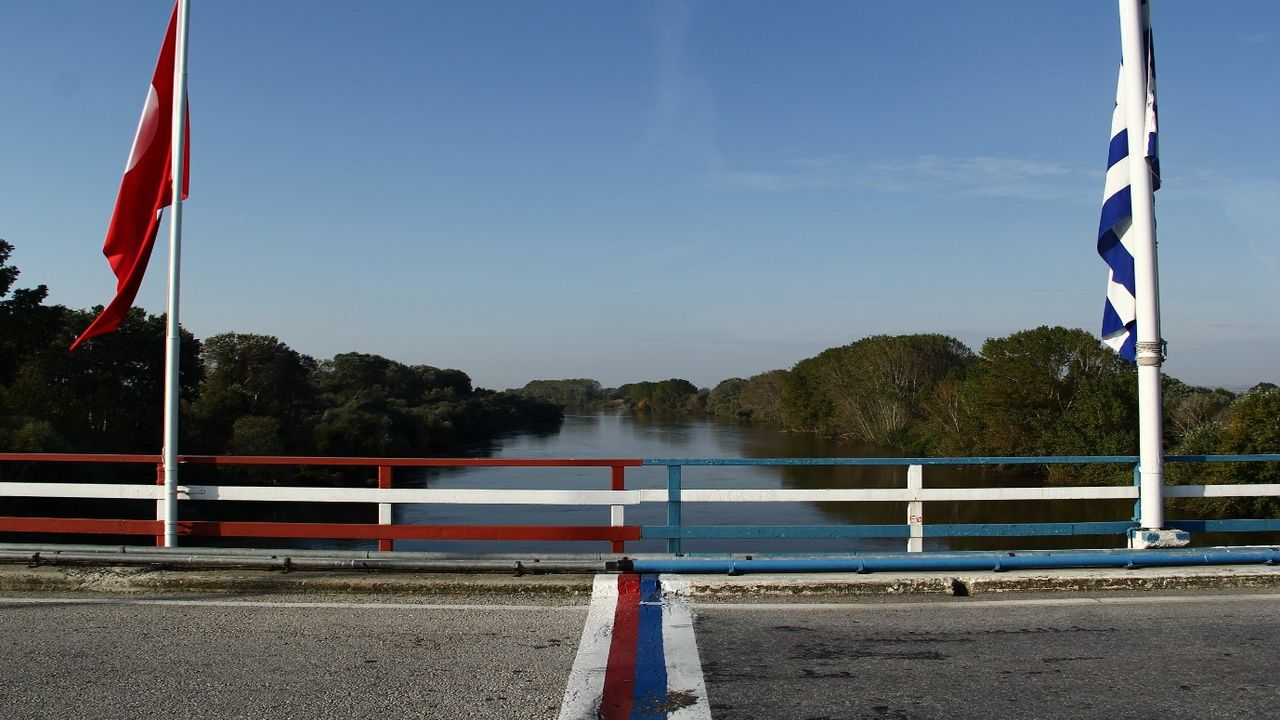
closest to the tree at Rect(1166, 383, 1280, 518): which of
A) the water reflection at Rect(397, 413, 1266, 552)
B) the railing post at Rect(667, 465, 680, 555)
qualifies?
the water reflection at Rect(397, 413, 1266, 552)

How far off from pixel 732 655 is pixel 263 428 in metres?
53.0

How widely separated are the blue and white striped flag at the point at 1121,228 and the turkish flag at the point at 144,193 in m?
8.25

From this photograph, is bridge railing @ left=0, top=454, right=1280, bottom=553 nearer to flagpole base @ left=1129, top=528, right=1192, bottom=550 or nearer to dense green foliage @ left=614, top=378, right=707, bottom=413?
flagpole base @ left=1129, top=528, right=1192, bottom=550

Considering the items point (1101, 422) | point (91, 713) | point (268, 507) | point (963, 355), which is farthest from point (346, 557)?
point (963, 355)

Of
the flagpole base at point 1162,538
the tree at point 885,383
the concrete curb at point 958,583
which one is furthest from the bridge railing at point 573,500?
the tree at point 885,383

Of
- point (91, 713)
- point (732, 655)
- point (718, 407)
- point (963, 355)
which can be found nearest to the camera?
point (91, 713)

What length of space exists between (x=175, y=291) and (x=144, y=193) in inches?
46.4

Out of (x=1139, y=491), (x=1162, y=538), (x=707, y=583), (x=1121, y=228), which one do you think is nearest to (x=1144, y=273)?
(x=1121, y=228)

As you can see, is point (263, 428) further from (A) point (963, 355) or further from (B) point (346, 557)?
(A) point (963, 355)

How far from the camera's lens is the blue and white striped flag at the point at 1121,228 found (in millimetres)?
7594

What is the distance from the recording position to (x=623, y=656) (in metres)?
4.98

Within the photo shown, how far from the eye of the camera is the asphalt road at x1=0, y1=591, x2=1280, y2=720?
4.26 metres

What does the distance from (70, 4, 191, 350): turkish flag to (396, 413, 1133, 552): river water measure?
9.16m

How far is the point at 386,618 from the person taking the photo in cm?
586
